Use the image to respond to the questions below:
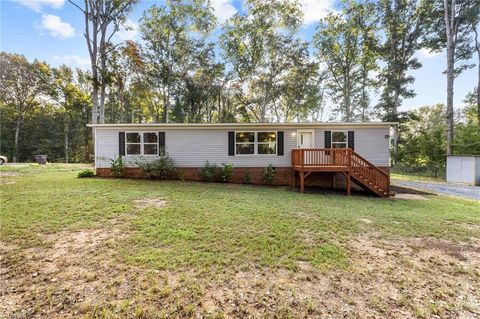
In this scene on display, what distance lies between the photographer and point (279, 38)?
20391mm

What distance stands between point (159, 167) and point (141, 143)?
1.55 m

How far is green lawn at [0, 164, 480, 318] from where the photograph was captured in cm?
254

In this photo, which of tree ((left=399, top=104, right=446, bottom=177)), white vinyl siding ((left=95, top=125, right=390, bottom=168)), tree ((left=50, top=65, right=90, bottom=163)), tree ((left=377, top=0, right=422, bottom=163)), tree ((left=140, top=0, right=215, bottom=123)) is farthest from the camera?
tree ((left=50, top=65, right=90, bottom=163))

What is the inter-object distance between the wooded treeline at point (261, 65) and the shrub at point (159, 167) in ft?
23.8

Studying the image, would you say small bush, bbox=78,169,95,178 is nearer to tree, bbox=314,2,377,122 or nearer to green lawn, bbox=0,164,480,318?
green lawn, bbox=0,164,480,318

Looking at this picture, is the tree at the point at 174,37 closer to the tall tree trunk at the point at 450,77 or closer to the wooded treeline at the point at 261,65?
the wooded treeline at the point at 261,65

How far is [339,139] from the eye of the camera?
1106 centimetres

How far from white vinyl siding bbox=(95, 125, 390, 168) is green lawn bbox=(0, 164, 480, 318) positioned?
402 centimetres

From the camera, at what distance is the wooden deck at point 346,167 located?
9.30 m

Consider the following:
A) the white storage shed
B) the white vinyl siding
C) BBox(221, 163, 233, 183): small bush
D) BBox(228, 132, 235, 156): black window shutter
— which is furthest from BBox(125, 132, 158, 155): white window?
the white storage shed

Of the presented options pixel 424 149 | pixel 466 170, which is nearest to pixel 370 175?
pixel 466 170

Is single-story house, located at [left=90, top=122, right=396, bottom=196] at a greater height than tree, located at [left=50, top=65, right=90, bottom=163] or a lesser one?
lesser

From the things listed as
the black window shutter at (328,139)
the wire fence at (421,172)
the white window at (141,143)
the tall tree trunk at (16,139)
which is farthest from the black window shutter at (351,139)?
the tall tree trunk at (16,139)

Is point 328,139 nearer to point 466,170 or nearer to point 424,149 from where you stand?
point 466,170
